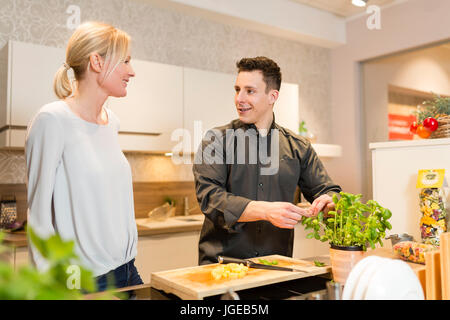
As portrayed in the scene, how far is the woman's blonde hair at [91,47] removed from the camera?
1296mm

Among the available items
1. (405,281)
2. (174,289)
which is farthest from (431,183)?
(174,289)

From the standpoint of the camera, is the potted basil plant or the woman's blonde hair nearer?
the potted basil plant

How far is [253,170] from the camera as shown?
1.70 m

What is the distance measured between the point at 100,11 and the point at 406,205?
2.59 m

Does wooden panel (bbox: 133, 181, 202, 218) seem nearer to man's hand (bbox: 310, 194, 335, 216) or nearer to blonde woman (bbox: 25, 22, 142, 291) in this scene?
blonde woman (bbox: 25, 22, 142, 291)

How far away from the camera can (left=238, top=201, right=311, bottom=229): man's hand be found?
4.19ft

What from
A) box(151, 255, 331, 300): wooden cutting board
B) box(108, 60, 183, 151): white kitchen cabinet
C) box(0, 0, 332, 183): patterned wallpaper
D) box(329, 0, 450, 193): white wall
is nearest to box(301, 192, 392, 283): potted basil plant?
box(151, 255, 331, 300): wooden cutting board

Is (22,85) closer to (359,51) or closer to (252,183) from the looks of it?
(252,183)

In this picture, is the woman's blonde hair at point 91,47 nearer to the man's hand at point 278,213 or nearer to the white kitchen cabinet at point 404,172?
the man's hand at point 278,213

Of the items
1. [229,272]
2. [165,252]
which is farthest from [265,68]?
[165,252]

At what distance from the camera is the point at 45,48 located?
97.7 inches

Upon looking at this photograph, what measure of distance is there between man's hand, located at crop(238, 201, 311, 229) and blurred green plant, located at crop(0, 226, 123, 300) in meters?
0.89

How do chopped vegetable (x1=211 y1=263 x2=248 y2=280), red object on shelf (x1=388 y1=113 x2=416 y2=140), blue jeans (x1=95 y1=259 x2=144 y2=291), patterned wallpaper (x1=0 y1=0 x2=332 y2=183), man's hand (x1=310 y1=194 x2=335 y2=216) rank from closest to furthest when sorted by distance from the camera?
chopped vegetable (x1=211 y1=263 x2=248 y2=280), blue jeans (x1=95 y1=259 x2=144 y2=291), man's hand (x1=310 y1=194 x2=335 y2=216), patterned wallpaper (x1=0 y1=0 x2=332 y2=183), red object on shelf (x1=388 y1=113 x2=416 y2=140)

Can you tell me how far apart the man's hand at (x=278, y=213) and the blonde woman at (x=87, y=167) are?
1.35 ft
